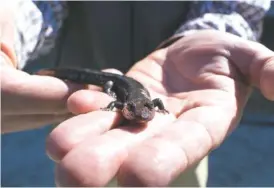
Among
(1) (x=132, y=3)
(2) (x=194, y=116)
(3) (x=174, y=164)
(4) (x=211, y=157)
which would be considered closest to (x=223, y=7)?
(1) (x=132, y=3)

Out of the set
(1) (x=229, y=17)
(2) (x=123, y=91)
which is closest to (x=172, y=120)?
(2) (x=123, y=91)

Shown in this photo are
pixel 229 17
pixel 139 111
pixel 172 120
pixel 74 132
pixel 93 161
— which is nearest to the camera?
pixel 93 161

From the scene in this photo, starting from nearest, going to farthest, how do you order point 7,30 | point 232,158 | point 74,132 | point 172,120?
point 74,132
point 172,120
point 7,30
point 232,158

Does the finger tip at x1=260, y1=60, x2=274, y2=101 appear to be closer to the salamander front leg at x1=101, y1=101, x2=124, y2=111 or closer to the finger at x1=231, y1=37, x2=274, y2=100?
the finger at x1=231, y1=37, x2=274, y2=100

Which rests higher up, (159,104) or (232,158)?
(159,104)

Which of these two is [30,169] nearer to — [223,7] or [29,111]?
[29,111]

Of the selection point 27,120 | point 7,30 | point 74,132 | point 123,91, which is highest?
point 74,132

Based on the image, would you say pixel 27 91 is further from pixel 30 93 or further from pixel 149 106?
pixel 149 106
